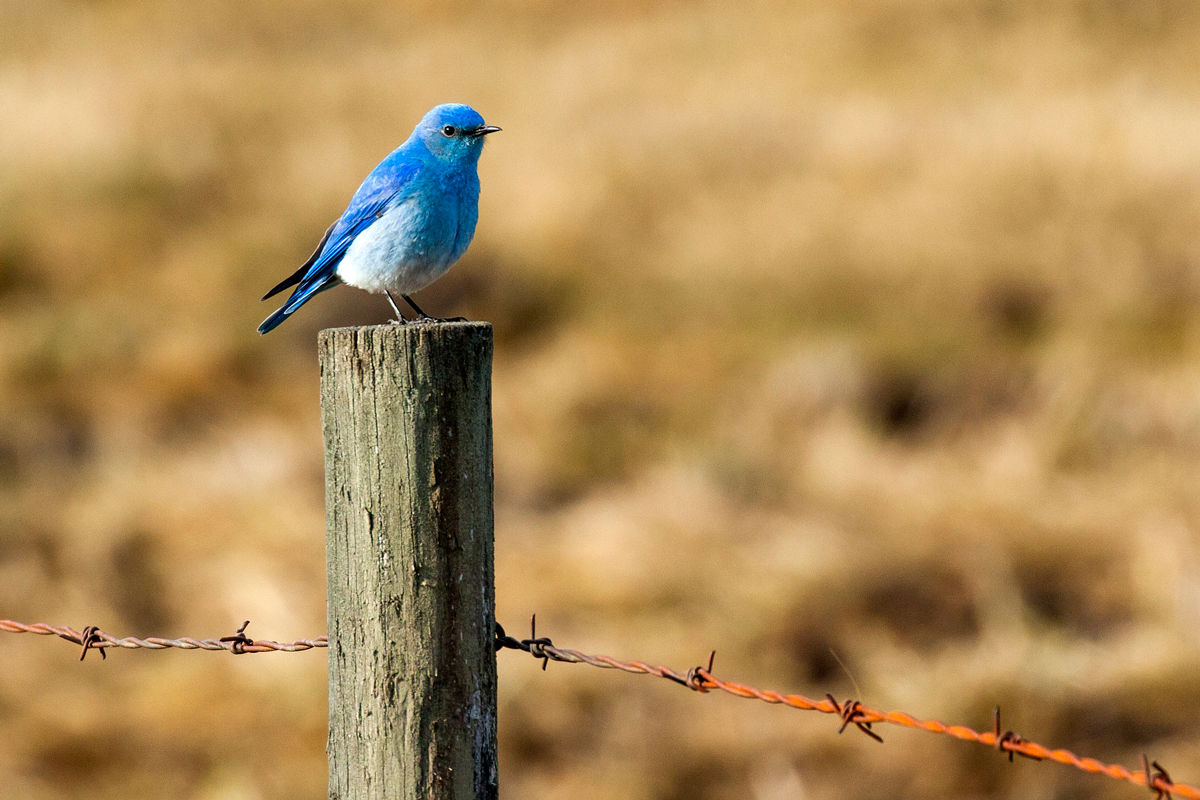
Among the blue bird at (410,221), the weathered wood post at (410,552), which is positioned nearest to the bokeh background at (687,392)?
the blue bird at (410,221)

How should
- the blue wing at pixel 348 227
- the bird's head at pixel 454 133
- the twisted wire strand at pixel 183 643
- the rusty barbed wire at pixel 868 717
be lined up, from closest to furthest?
the rusty barbed wire at pixel 868 717 → the twisted wire strand at pixel 183 643 → the blue wing at pixel 348 227 → the bird's head at pixel 454 133

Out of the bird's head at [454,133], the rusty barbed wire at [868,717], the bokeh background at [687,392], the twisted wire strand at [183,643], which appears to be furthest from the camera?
the bokeh background at [687,392]

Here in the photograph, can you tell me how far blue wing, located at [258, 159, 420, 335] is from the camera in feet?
9.53

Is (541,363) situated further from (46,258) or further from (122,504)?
(46,258)

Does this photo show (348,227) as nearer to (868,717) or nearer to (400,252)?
(400,252)

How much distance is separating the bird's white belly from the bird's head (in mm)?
261

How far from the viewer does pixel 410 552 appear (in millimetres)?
1844

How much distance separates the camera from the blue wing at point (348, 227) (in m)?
2.90

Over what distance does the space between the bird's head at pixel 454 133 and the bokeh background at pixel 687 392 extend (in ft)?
8.40

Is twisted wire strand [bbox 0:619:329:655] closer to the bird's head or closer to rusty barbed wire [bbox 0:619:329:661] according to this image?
rusty barbed wire [bbox 0:619:329:661]

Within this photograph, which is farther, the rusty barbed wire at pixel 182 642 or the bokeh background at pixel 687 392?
the bokeh background at pixel 687 392

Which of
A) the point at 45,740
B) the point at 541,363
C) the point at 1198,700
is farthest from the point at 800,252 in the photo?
the point at 45,740

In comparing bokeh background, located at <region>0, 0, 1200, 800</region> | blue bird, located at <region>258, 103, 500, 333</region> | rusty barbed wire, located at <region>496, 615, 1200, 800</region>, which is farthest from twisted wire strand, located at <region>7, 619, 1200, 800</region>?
bokeh background, located at <region>0, 0, 1200, 800</region>

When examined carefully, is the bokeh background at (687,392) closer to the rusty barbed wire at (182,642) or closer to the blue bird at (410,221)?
the rusty barbed wire at (182,642)
